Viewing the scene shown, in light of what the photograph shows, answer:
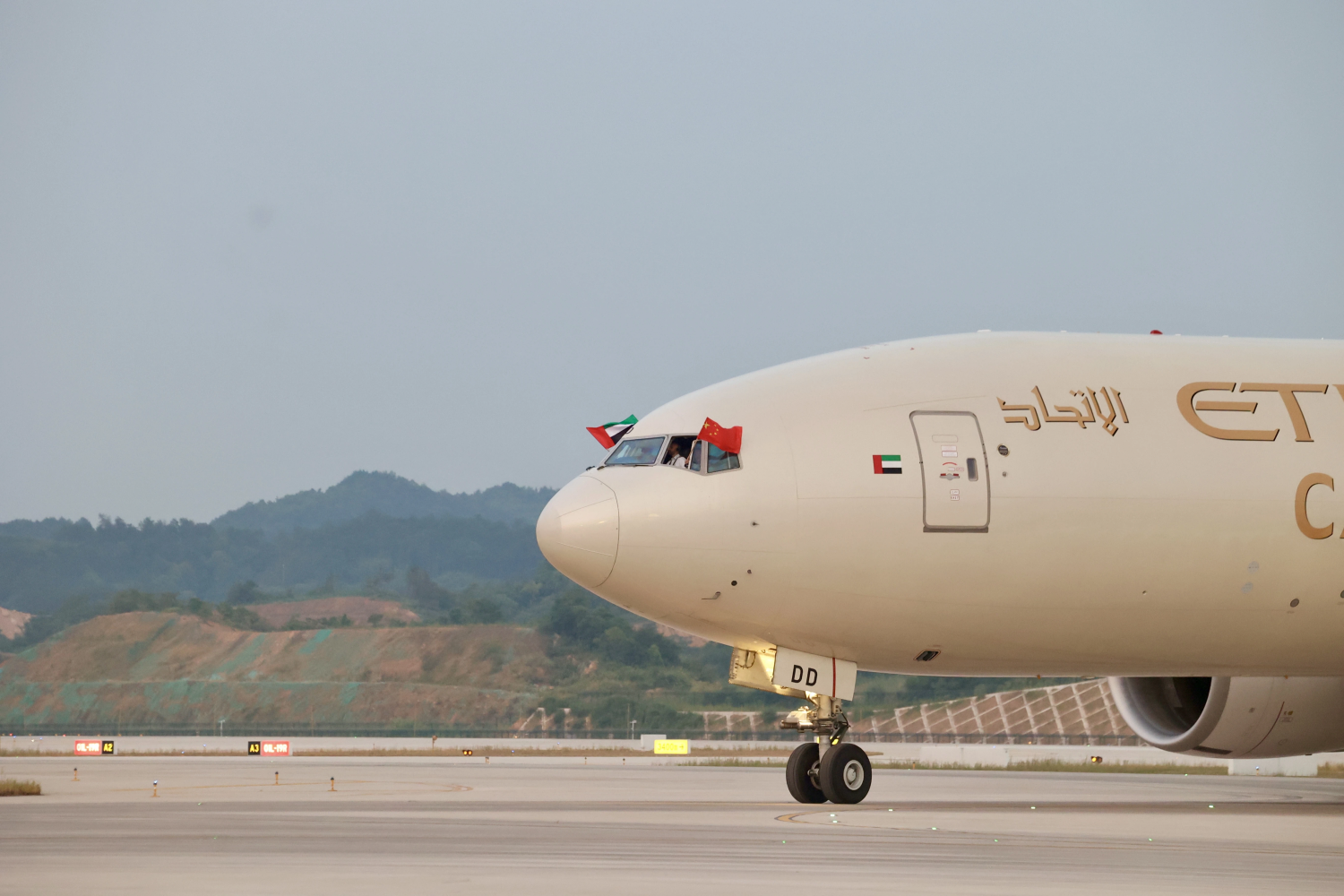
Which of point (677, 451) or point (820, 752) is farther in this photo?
point (820, 752)

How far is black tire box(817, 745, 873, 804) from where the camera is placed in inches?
762

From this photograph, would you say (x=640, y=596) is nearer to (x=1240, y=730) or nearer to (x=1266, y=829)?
(x=1266, y=829)

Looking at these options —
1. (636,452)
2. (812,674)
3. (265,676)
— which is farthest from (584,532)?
(265,676)

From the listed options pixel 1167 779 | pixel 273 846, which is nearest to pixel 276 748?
pixel 1167 779

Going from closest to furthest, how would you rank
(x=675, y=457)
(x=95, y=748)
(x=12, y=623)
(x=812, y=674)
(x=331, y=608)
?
(x=675, y=457) → (x=812, y=674) → (x=95, y=748) → (x=12, y=623) → (x=331, y=608)

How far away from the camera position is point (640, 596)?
63.3 feet

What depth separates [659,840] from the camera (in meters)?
14.4

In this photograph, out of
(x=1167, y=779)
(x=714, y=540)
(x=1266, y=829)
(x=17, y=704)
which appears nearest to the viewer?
(x=1266, y=829)

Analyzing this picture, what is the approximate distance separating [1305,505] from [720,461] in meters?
7.94

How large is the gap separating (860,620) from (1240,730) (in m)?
7.43

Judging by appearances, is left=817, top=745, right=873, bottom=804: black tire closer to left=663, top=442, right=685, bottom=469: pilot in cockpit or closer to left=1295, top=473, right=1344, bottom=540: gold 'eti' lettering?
left=663, top=442, right=685, bottom=469: pilot in cockpit

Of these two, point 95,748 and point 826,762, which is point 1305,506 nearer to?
point 826,762

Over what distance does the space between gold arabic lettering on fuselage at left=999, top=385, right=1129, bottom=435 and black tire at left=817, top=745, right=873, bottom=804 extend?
4.90 m

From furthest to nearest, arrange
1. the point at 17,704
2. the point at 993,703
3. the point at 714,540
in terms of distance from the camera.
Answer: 1. the point at 17,704
2. the point at 993,703
3. the point at 714,540
